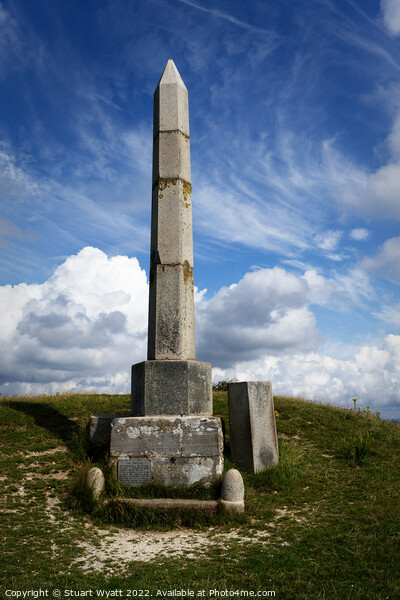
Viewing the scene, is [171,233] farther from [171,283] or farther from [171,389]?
[171,389]

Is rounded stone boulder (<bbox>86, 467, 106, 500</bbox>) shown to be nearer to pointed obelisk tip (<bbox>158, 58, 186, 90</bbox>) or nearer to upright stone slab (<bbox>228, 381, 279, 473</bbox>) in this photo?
upright stone slab (<bbox>228, 381, 279, 473</bbox>)

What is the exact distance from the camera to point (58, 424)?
1010 centimetres

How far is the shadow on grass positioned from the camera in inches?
324

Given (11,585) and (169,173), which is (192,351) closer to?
(169,173)

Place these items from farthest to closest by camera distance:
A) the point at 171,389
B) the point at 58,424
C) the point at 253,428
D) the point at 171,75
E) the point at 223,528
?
the point at 58,424, the point at 171,75, the point at 253,428, the point at 171,389, the point at 223,528

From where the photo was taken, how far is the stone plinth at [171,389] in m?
7.05

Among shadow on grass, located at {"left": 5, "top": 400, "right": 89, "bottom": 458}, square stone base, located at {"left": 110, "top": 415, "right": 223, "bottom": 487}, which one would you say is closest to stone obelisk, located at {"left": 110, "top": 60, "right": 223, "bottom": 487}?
square stone base, located at {"left": 110, "top": 415, "right": 223, "bottom": 487}

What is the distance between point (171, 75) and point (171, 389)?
6.31 metres

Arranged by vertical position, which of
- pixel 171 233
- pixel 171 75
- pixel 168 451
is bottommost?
pixel 168 451

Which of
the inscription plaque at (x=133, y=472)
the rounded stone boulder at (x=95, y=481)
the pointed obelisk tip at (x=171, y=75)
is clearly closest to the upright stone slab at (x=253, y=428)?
the inscription plaque at (x=133, y=472)

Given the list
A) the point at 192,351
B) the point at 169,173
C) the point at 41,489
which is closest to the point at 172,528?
the point at 41,489

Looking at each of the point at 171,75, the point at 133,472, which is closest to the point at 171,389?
the point at 133,472

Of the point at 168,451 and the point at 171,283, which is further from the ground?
the point at 171,283

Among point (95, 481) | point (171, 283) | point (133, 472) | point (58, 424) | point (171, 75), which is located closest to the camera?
point (95, 481)
